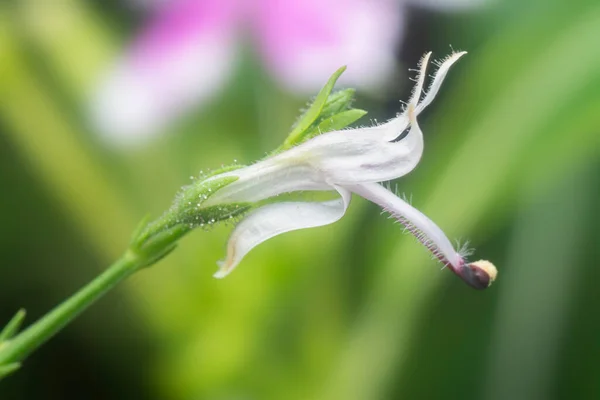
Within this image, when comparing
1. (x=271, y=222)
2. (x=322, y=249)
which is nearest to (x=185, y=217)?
(x=271, y=222)

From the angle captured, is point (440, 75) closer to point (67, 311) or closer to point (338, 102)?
point (338, 102)

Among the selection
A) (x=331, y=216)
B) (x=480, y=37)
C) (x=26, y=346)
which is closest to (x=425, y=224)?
(x=331, y=216)

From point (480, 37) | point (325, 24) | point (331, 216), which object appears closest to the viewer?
point (331, 216)

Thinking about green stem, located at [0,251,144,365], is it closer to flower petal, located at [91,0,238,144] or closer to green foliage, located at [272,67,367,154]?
green foliage, located at [272,67,367,154]

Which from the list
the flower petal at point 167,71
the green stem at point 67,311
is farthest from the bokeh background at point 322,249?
the green stem at point 67,311

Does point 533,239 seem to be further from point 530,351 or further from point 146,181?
point 146,181

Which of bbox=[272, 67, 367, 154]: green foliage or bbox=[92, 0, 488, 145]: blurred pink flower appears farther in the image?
bbox=[92, 0, 488, 145]: blurred pink flower

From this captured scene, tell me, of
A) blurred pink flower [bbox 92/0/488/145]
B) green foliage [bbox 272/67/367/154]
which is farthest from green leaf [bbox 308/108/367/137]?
blurred pink flower [bbox 92/0/488/145]
